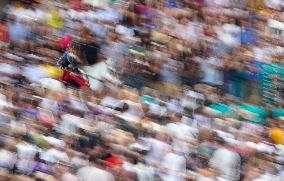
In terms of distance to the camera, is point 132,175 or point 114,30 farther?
point 114,30

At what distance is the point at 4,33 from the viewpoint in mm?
9031

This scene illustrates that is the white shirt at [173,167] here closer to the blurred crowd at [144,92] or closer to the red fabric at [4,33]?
the blurred crowd at [144,92]

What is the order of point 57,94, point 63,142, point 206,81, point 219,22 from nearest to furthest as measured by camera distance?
point 63,142 → point 57,94 → point 206,81 → point 219,22

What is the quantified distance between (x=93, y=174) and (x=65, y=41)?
8.15 ft

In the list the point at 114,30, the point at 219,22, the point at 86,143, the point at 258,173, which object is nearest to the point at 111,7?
the point at 114,30

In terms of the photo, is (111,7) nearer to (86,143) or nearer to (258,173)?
(86,143)

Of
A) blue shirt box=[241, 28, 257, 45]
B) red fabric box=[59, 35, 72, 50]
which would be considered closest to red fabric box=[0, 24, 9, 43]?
red fabric box=[59, 35, 72, 50]

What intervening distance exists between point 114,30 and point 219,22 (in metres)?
1.27

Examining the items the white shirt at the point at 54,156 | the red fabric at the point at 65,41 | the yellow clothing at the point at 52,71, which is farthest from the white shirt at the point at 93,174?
the red fabric at the point at 65,41

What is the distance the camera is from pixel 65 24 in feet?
30.1

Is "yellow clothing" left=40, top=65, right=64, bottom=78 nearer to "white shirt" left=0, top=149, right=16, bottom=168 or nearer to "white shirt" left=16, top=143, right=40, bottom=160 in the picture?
"white shirt" left=16, top=143, right=40, bottom=160

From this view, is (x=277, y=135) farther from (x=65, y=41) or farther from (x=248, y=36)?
(x=65, y=41)

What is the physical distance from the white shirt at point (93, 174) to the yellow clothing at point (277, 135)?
1.87 metres

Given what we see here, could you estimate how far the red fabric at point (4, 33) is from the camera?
8.96 metres
